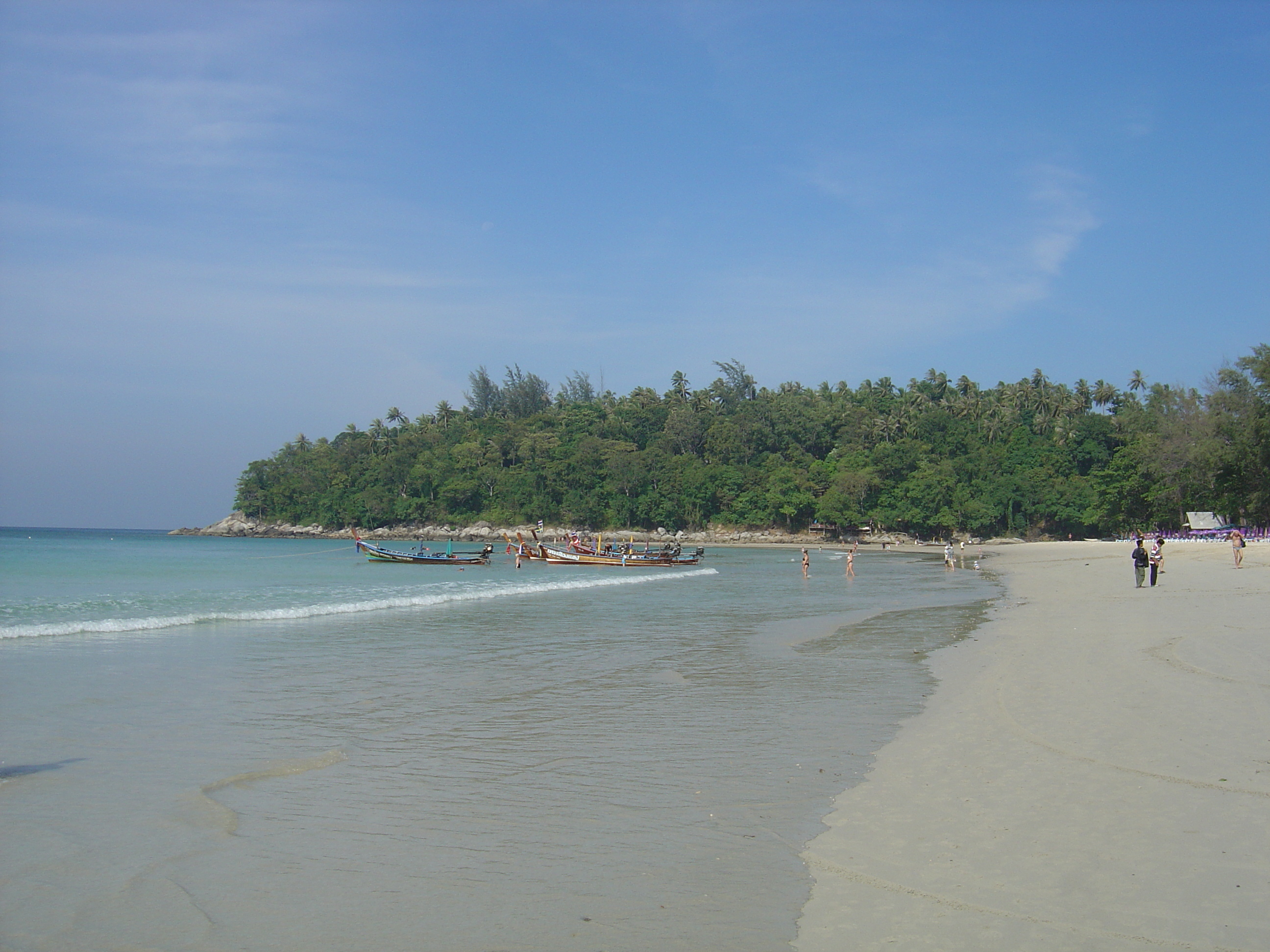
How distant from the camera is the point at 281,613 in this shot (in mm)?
23109

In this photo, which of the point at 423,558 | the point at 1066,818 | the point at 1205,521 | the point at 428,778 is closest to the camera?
the point at 1066,818

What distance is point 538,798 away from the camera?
6.93 meters

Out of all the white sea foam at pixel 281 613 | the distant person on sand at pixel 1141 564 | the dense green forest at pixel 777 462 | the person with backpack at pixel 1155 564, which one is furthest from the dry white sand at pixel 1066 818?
the dense green forest at pixel 777 462

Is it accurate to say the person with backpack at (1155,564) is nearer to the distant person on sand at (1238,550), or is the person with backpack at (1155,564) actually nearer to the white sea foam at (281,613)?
the distant person on sand at (1238,550)

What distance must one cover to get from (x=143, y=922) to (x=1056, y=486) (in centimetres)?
9991

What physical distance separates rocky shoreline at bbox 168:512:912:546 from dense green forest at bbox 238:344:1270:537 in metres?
1.43

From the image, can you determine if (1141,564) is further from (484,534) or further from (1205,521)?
(484,534)

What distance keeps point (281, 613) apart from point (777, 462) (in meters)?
96.7

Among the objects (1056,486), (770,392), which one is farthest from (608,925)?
(770,392)

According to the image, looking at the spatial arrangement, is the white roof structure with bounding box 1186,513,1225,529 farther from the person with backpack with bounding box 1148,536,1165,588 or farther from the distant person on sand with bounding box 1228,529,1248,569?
the person with backpack with bounding box 1148,536,1165,588

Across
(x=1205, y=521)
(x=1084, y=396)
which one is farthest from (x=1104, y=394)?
(x=1205, y=521)

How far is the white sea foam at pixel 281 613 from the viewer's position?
1870 centimetres

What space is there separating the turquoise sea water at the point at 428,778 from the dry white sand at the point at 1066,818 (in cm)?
47

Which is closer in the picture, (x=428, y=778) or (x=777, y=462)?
(x=428, y=778)
